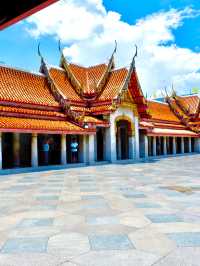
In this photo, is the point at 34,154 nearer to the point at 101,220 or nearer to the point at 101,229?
the point at 101,220

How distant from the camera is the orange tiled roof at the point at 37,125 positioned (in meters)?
15.1

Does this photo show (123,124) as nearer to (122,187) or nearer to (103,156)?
(103,156)

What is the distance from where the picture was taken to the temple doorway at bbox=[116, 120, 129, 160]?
24234 millimetres

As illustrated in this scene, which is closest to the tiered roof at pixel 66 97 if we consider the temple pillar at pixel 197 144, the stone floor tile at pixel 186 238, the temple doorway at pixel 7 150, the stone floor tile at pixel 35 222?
the temple doorway at pixel 7 150

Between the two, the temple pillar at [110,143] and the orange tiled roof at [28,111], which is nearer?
the orange tiled roof at [28,111]

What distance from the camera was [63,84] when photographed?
74.0ft

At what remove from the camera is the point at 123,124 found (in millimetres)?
24422

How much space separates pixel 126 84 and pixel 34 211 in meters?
17.6

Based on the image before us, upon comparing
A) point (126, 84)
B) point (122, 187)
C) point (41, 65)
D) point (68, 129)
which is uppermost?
point (41, 65)

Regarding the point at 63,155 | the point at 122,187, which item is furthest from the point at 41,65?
the point at 122,187

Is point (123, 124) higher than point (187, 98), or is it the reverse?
point (187, 98)

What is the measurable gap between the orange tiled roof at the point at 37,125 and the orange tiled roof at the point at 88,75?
5.55 meters

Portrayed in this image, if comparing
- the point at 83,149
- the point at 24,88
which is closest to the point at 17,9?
the point at 83,149

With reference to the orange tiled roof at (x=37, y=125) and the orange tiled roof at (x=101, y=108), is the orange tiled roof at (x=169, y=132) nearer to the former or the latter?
the orange tiled roof at (x=101, y=108)
